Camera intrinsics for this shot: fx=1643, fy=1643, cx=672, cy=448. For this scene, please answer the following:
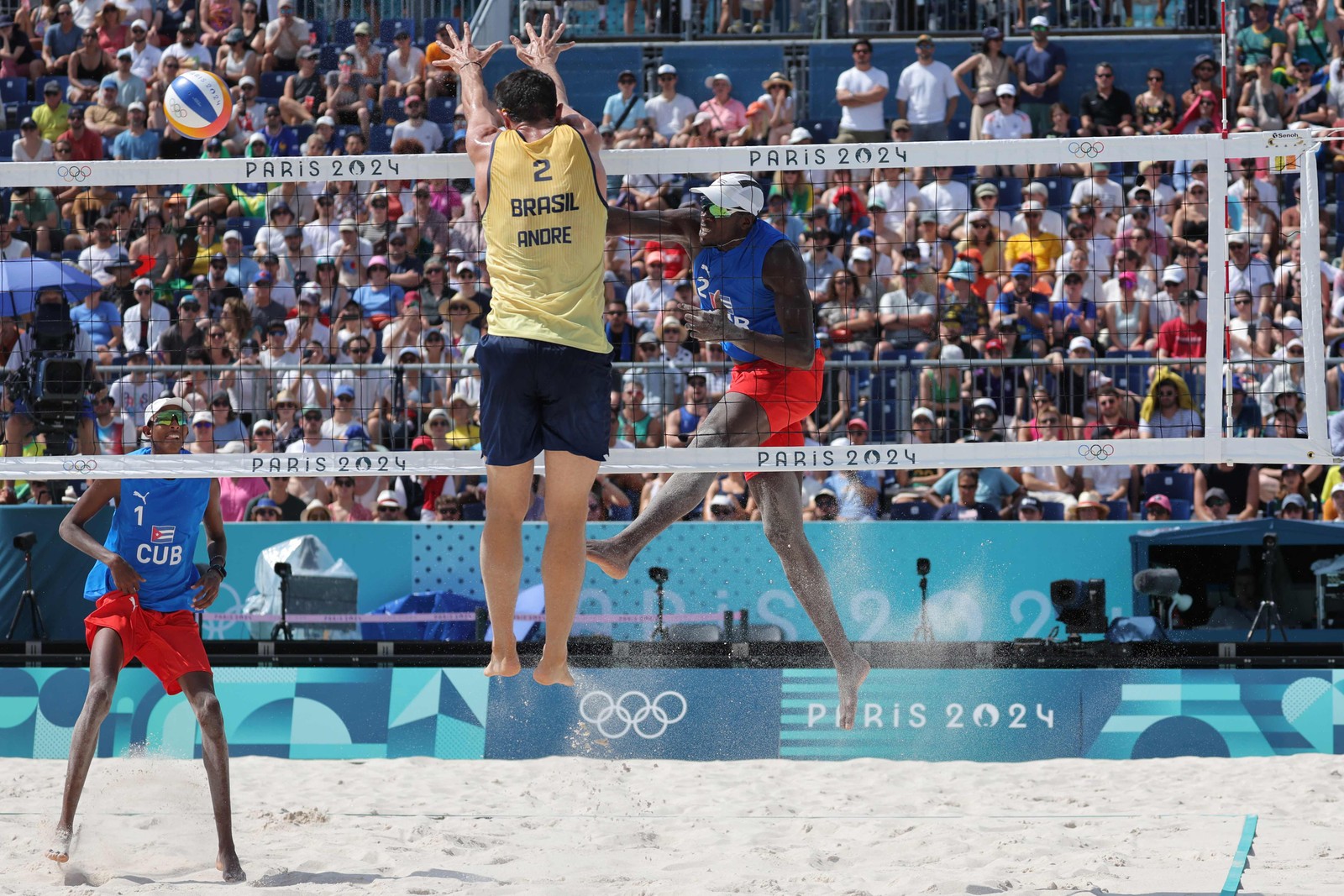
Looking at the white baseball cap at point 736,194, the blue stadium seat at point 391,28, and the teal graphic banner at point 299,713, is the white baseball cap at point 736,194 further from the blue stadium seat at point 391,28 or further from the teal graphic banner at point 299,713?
the blue stadium seat at point 391,28

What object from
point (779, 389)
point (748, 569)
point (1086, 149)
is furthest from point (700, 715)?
point (1086, 149)

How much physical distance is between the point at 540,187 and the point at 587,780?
14.1ft

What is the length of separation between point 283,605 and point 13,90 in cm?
855

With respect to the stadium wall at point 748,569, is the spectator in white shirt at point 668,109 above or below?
above

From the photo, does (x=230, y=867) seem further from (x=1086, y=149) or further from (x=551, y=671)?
(x=1086, y=149)

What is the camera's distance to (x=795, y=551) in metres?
6.41

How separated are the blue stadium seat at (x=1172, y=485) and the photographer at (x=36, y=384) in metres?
6.46

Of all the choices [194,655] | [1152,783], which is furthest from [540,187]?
[1152,783]

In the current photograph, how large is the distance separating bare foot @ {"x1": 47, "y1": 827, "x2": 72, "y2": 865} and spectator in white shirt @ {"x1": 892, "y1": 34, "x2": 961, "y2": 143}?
934 cm

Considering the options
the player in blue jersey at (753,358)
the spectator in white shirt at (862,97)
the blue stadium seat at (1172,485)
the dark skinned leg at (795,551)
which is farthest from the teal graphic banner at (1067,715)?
the spectator in white shirt at (862,97)

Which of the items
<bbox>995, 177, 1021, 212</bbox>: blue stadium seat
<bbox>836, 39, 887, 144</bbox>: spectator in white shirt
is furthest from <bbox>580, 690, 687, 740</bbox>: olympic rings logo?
<bbox>836, 39, 887, 144</bbox>: spectator in white shirt

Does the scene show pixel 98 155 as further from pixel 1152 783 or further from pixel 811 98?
pixel 1152 783

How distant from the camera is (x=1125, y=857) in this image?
6.72 m

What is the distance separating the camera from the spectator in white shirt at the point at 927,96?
45.3ft
